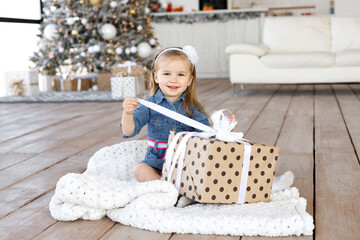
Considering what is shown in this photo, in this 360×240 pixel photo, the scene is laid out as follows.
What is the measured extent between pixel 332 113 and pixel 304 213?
2.32 meters

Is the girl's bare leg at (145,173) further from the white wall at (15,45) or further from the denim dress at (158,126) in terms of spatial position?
the white wall at (15,45)

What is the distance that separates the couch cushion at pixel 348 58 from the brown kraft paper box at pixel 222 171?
141 inches

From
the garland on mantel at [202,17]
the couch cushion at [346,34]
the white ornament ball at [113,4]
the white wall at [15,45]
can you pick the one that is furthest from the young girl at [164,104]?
the garland on mantel at [202,17]

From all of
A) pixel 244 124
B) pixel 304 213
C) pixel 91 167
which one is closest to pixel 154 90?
pixel 91 167

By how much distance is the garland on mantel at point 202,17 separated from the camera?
23.8ft

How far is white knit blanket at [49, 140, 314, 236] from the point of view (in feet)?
4.20

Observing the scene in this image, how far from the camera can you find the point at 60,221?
140 centimetres

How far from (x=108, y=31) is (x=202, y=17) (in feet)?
8.48

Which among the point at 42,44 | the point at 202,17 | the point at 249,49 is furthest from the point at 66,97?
the point at 202,17

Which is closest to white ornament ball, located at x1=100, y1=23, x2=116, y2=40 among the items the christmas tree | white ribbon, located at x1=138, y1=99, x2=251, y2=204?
the christmas tree

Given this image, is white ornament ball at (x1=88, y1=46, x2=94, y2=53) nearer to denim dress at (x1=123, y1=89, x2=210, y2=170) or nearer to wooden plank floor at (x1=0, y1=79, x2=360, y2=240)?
wooden plank floor at (x1=0, y1=79, x2=360, y2=240)

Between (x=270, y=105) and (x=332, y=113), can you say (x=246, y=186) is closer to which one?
(x=332, y=113)

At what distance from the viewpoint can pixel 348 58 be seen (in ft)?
15.2

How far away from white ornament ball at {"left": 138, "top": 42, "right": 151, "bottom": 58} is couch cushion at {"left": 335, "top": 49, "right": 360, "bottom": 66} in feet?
7.02
